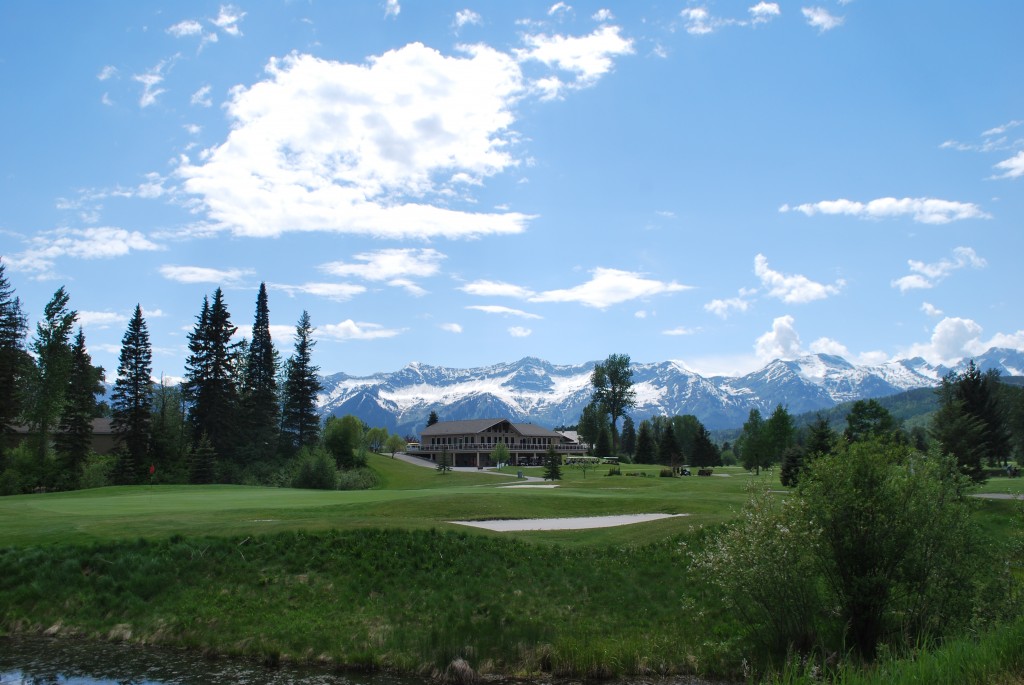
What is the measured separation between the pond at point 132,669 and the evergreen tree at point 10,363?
5572 cm

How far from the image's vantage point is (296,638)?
2006cm

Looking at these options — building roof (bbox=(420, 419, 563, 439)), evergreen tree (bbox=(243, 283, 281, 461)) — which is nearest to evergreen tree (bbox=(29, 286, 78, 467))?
evergreen tree (bbox=(243, 283, 281, 461))

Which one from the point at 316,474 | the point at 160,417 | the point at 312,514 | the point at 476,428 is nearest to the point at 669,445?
the point at 476,428

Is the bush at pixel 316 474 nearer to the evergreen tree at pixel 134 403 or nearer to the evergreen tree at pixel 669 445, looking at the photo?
the evergreen tree at pixel 134 403

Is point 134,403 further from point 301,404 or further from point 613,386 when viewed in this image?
point 613,386

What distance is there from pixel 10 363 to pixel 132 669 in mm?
61575

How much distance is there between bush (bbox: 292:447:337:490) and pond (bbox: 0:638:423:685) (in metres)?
51.7

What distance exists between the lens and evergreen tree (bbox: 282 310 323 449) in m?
91.4

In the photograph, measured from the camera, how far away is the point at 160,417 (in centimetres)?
8275

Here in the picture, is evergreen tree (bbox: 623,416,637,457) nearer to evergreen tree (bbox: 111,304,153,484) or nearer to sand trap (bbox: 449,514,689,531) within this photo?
evergreen tree (bbox: 111,304,153,484)

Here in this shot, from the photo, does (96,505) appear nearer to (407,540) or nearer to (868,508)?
(407,540)

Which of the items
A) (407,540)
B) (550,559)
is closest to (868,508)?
(550,559)

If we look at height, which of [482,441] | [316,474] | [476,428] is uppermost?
[476,428]

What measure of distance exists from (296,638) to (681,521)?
16.8 m
